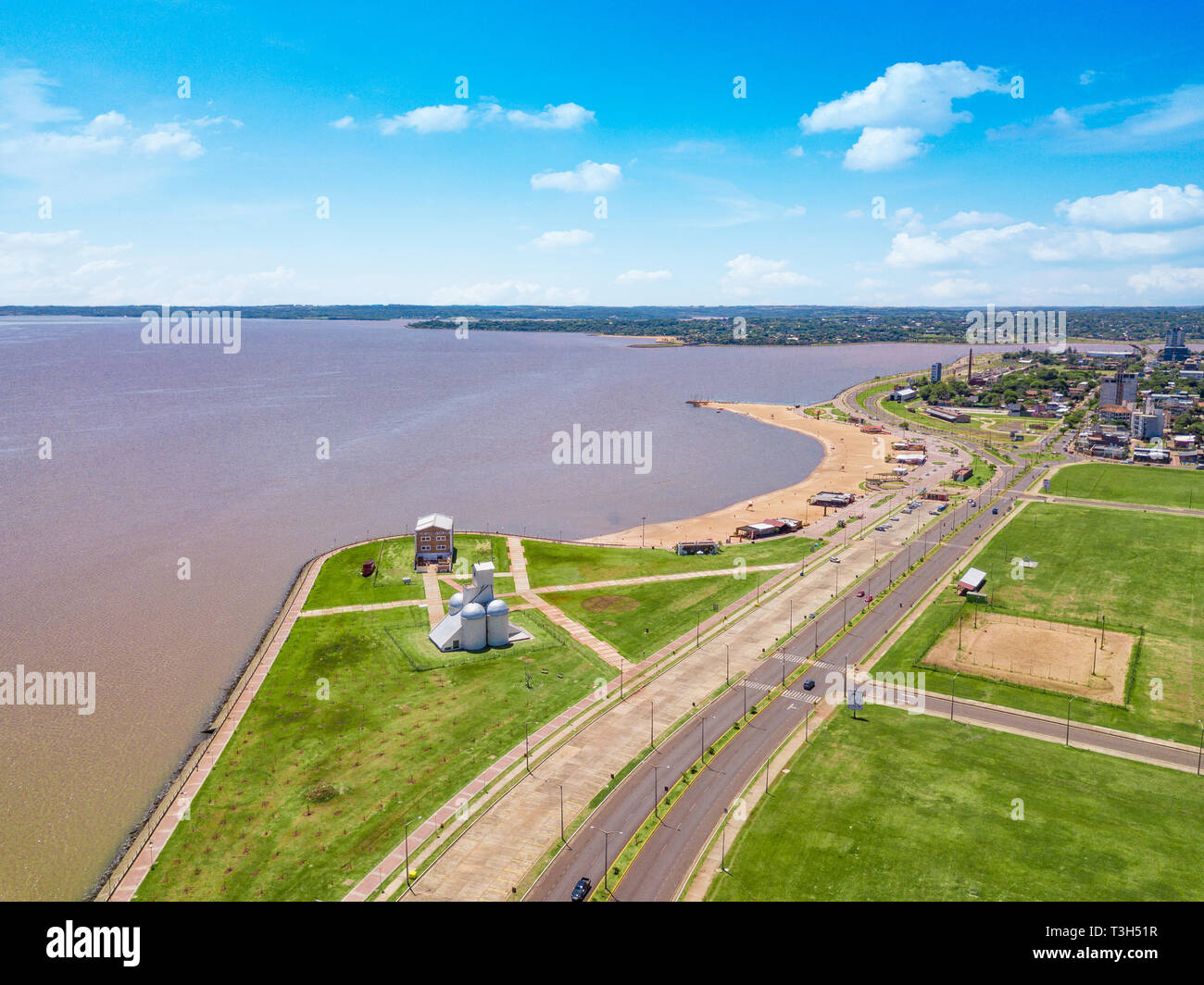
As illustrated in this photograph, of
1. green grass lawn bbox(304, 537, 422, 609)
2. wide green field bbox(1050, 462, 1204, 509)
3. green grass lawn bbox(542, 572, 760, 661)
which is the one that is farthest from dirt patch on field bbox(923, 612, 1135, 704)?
wide green field bbox(1050, 462, 1204, 509)

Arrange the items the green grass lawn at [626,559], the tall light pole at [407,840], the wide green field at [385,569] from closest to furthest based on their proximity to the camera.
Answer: the tall light pole at [407,840] < the wide green field at [385,569] < the green grass lawn at [626,559]

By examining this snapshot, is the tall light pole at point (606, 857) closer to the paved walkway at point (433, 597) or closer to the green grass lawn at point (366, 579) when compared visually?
the paved walkway at point (433, 597)


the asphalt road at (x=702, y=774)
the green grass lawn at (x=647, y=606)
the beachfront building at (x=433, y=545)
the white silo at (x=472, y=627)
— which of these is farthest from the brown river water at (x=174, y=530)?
the asphalt road at (x=702, y=774)

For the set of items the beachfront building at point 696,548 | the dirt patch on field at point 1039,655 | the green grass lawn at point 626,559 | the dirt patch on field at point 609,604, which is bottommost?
the dirt patch on field at point 1039,655

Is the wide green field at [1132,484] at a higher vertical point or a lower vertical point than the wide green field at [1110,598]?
higher

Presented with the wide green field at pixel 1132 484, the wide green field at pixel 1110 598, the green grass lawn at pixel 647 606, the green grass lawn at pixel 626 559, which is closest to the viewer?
the wide green field at pixel 1110 598

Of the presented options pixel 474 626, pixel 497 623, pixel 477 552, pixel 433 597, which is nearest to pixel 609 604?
pixel 497 623
